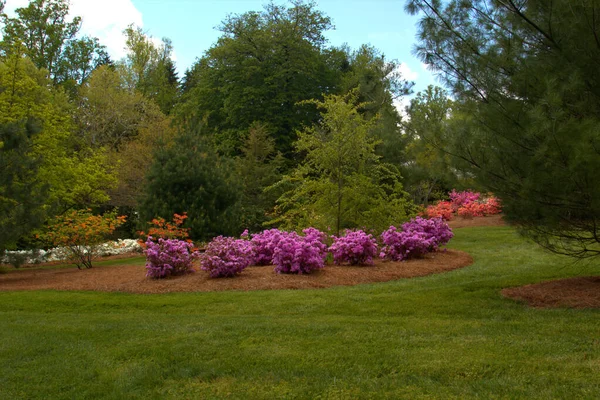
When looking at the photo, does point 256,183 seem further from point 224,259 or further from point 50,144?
point 224,259

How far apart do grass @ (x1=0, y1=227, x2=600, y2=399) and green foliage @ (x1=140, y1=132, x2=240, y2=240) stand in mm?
5871

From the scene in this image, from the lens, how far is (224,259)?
9422 millimetres

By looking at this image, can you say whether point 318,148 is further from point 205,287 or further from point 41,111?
point 41,111

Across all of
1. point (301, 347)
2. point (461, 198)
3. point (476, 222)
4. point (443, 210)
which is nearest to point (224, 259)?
point (301, 347)

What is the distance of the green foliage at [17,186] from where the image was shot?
10.5 meters

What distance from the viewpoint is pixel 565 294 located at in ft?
24.1

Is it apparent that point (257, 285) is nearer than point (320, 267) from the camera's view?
Yes

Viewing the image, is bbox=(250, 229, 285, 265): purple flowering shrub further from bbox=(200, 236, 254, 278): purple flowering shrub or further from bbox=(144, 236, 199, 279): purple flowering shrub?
bbox=(144, 236, 199, 279): purple flowering shrub

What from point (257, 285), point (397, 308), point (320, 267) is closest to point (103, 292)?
point (257, 285)

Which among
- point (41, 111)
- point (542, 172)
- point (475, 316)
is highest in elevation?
point (41, 111)

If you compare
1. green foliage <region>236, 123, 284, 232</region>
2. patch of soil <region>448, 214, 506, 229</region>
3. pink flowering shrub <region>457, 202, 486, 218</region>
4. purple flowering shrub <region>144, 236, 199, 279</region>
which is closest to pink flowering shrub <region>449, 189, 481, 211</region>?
pink flowering shrub <region>457, 202, 486, 218</region>

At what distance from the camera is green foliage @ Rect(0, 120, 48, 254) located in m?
10.5

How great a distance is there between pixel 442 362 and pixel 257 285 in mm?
4939

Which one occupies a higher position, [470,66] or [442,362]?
[470,66]
